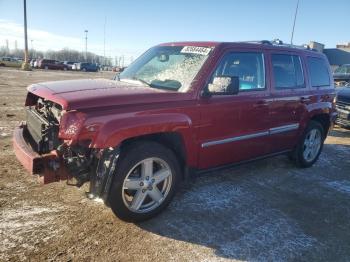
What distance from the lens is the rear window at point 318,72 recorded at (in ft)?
18.8

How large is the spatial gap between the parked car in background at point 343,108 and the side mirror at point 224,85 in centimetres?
710

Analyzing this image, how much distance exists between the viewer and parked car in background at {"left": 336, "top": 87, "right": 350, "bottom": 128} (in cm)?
966

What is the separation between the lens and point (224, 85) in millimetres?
3770

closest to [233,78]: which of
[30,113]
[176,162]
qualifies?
[176,162]

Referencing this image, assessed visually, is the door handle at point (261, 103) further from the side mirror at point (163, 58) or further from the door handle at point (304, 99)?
the side mirror at point (163, 58)

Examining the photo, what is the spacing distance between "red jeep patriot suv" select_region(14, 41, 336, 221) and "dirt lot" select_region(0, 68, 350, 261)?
348mm

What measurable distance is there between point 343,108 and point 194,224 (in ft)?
25.9

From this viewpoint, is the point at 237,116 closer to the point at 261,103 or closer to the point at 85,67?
the point at 261,103

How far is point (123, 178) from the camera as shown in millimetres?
3324

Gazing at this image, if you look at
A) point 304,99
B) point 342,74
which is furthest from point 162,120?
point 342,74

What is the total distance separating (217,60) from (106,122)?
1644 mm

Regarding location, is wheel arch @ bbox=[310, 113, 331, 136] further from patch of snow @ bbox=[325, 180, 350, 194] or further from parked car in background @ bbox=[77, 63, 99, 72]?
parked car in background @ bbox=[77, 63, 99, 72]

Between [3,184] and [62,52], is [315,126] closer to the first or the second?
[3,184]

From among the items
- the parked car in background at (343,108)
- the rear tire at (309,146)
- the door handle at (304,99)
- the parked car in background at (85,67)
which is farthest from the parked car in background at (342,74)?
the parked car in background at (85,67)
